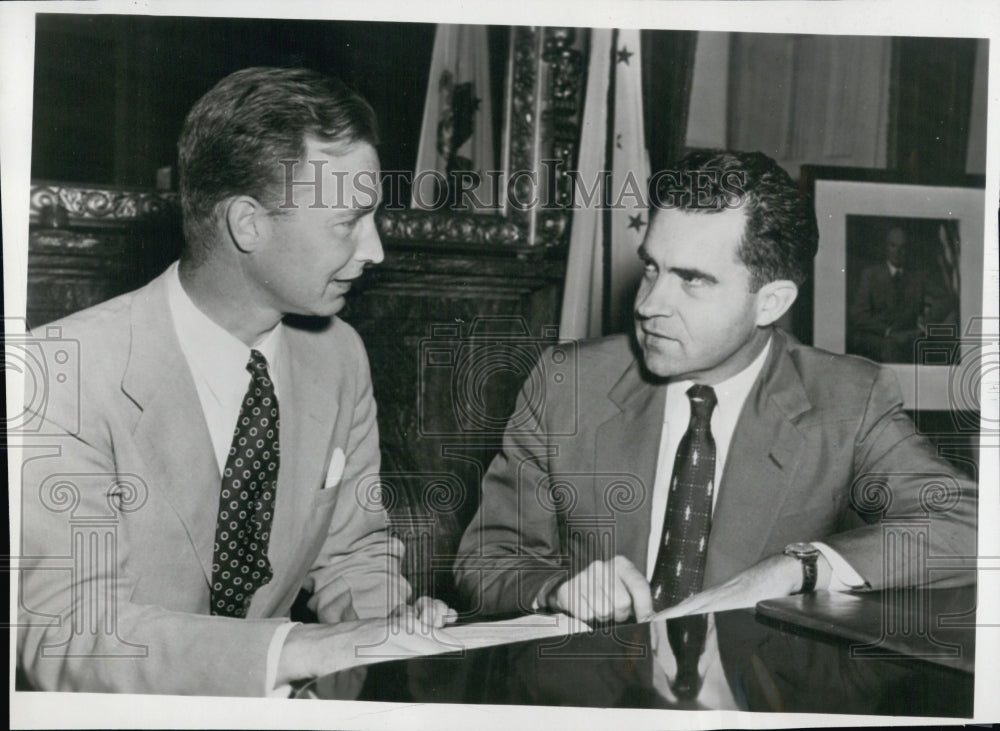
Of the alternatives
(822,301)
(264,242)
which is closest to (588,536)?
(822,301)

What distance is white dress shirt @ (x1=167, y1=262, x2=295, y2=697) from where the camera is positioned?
2.12 meters

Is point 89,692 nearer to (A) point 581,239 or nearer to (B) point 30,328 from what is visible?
(B) point 30,328

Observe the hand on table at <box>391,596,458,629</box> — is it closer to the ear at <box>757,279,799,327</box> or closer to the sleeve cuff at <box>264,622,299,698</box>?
the sleeve cuff at <box>264,622,299,698</box>

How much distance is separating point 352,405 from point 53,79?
103 cm

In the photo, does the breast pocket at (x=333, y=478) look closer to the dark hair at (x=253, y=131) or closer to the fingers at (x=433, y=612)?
the fingers at (x=433, y=612)

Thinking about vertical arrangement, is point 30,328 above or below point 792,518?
above

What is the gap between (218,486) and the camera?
6.99ft

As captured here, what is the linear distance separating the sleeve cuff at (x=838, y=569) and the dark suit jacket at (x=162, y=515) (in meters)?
0.96

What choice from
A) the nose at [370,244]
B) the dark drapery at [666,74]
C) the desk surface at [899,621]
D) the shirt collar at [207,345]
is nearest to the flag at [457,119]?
the nose at [370,244]

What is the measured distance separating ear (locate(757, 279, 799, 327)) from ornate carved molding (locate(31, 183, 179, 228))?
1341mm

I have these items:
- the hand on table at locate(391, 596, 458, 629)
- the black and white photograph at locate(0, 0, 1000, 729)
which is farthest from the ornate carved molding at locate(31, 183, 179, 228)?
the hand on table at locate(391, 596, 458, 629)

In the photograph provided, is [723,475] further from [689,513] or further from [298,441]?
[298,441]

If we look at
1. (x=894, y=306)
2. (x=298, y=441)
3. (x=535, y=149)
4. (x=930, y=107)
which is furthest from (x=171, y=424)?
(x=930, y=107)

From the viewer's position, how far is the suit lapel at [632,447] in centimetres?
220
